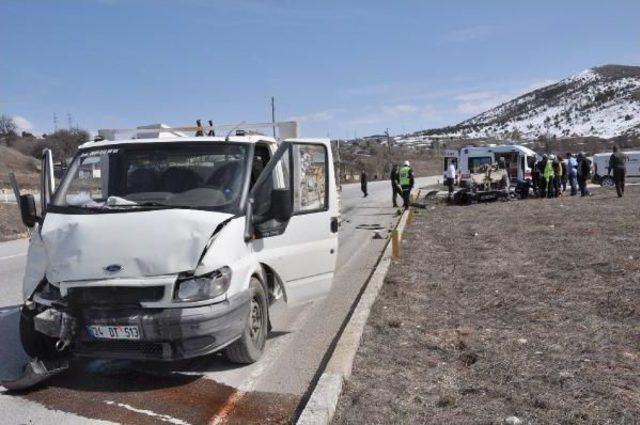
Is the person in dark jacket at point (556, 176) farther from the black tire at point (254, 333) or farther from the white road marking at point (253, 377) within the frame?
the black tire at point (254, 333)

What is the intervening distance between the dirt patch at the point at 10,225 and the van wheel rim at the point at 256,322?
51.8 feet

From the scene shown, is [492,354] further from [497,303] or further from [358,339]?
[497,303]

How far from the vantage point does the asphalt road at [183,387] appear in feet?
15.0

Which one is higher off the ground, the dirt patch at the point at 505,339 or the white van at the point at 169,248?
the white van at the point at 169,248

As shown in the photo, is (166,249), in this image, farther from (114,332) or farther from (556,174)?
(556,174)

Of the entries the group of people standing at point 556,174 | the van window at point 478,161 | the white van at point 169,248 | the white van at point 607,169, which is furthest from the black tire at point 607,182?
the white van at point 169,248

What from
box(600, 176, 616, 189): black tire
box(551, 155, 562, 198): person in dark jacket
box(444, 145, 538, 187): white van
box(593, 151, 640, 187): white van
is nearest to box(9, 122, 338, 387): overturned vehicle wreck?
box(551, 155, 562, 198): person in dark jacket

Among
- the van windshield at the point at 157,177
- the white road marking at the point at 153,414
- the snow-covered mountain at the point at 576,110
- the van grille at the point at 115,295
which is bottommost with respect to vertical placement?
the white road marking at the point at 153,414

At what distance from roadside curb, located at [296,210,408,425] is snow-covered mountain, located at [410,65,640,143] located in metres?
93.5

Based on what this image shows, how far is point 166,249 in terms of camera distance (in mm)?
4883

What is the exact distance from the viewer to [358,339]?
5895 millimetres

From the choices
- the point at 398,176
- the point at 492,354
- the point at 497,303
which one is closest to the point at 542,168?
the point at 398,176

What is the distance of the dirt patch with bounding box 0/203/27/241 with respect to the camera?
20138 mm

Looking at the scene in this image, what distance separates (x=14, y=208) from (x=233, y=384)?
918 inches
